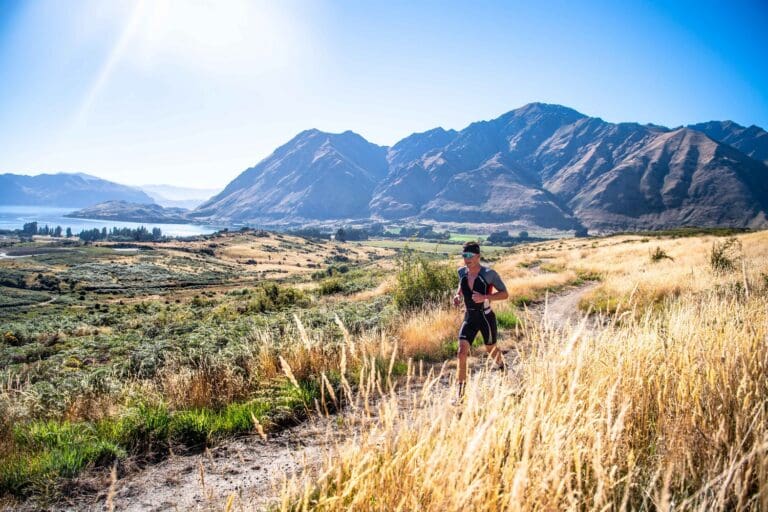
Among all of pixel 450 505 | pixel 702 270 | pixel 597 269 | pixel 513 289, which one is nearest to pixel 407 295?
pixel 513 289

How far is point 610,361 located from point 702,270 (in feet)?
49.0

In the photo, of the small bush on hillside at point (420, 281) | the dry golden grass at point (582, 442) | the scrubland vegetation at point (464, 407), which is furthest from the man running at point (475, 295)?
the small bush on hillside at point (420, 281)

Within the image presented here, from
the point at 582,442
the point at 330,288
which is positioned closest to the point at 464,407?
the point at 582,442

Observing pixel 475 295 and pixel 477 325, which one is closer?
pixel 475 295

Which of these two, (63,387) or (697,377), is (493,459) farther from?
(63,387)

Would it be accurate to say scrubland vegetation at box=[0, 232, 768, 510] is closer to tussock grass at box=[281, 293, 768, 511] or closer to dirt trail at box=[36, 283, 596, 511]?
tussock grass at box=[281, 293, 768, 511]

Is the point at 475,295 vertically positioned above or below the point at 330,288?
above

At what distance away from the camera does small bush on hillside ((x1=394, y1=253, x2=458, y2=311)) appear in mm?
14344

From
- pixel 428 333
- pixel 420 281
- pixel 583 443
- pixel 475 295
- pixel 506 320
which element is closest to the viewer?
pixel 583 443

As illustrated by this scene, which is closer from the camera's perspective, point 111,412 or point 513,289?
point 111,412

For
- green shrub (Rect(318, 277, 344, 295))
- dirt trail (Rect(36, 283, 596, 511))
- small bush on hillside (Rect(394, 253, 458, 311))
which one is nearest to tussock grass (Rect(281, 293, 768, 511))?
dirt trail (Rect(36, 283, 596, 511))

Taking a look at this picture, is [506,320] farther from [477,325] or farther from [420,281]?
[477,325]

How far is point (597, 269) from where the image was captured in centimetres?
2373

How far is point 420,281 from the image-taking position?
14562 millimetres
